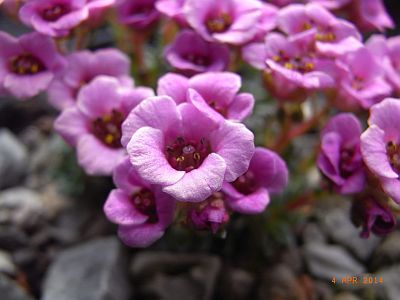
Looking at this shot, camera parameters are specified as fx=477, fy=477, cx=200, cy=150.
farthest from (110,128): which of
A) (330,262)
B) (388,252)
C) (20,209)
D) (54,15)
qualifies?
(388,252)

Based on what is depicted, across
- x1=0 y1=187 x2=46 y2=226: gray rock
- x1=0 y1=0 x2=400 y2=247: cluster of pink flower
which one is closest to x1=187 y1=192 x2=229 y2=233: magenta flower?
x1=0 y1=0 x2=400 y2=247: cluster of pink flower

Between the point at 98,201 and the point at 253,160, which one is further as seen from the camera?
the point at 98,201

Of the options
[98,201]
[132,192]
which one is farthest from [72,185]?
[132,192]

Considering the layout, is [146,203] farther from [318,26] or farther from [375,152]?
[318,26]

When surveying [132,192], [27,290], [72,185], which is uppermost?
[132,192]

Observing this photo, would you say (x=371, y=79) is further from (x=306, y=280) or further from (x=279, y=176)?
(x=306, y=280)

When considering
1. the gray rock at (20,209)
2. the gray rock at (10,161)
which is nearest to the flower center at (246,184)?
the gray rock at (20,209)

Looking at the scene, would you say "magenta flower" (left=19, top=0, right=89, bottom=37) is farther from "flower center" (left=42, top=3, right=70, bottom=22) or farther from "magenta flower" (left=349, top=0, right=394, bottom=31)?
"magenta flower" (left=349, top=0, right=394, bottom=31)
